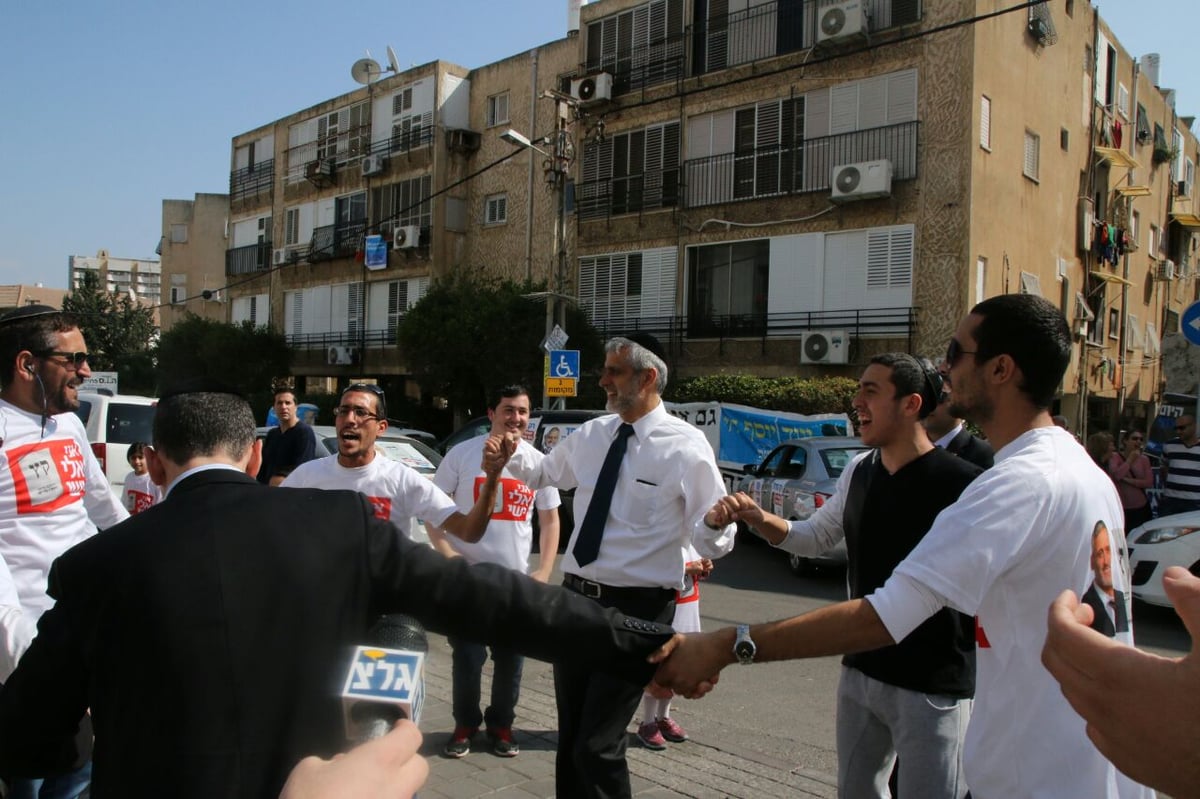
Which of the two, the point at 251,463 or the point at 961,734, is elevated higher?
the point at 251,463

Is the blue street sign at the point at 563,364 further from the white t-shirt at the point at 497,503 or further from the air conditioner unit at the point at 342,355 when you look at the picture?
the air conditioner unit at the point at 342,355

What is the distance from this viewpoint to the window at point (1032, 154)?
71.7ft

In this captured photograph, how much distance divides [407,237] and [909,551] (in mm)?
29364

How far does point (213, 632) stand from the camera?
1.78 meters

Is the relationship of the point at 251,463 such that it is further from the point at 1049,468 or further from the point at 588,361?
the point at 588,361

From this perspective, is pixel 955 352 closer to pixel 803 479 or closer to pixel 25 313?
pixel 25 313

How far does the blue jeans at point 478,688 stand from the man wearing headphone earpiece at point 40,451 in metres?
2.12

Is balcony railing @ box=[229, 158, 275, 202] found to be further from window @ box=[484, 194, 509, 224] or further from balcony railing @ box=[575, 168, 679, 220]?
balcony railing @ box=[575, 168, 679, 220]

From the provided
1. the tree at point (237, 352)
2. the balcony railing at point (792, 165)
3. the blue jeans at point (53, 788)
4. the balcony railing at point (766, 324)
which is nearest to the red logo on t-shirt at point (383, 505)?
the blue jeans at point (53, 788)

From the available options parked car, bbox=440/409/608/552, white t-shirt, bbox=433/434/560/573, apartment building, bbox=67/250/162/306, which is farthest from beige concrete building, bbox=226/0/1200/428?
apartment building, bbox=67/250/162/306

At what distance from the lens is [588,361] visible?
25000mm

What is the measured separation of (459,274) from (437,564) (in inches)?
1126

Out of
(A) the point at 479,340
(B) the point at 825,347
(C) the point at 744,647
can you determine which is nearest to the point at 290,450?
(C) the point at 744,647

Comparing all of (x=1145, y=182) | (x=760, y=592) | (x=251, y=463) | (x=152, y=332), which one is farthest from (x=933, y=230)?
(x=152, y=332)
